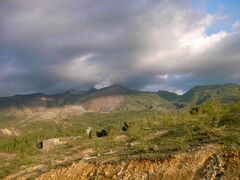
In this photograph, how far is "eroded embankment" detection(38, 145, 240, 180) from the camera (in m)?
32.7

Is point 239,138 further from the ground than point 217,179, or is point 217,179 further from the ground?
point 239,138

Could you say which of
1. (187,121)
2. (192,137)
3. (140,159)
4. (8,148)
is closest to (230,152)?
(140,159)

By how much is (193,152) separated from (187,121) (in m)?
31.2

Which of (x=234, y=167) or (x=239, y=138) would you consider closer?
(x=234, y=167)

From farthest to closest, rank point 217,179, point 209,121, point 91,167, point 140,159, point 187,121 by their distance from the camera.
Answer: point 187,121 < point 209,121 < point 91,167 < point 140,159 < point 217,179

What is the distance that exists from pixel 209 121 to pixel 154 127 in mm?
34295

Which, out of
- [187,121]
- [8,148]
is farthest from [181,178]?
[8,148]

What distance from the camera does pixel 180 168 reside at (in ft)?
115

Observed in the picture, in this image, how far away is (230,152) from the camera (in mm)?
33688

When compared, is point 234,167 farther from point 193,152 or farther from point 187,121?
point 187,121

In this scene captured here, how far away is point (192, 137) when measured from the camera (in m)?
49.2

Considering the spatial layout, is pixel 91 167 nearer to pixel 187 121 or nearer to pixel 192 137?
pixel 192 137

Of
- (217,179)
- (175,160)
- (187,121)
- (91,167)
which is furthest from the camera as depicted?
(187,121)

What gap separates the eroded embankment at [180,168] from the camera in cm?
3272
